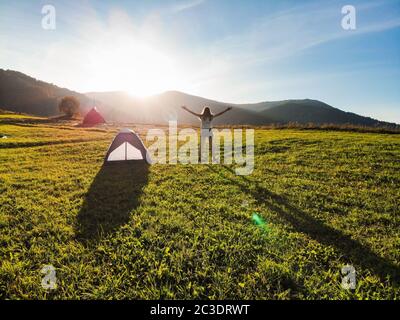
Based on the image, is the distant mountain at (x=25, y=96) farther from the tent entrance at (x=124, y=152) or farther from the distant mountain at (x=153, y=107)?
the tent entrance at (x=124, y=152)

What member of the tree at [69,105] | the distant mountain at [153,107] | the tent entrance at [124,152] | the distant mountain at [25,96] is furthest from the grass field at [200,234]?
the distant mountain at [25,96]

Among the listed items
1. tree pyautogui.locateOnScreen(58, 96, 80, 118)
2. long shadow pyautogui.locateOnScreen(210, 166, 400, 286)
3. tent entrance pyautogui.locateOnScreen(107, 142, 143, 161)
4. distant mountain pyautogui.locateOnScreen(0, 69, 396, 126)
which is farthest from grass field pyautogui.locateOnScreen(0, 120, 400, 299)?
distant mountain pyautogui.locateOnScreen(0, 69, 396, 126)

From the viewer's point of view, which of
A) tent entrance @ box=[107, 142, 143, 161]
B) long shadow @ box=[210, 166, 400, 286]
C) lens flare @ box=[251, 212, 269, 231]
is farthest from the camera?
tent entrance @ box=[107, 142, 143, 161]

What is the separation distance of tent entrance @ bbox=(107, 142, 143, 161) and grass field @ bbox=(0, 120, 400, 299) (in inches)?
87.1

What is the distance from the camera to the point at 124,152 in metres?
12.5

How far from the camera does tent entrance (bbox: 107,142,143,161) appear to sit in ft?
40.8

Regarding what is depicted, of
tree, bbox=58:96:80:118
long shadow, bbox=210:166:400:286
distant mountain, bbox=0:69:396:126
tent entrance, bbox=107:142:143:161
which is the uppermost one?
distant mountain, bbox=0:69:396:126

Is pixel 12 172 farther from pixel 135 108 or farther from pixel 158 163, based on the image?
pixel 135 108

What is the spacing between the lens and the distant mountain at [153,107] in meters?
97.1

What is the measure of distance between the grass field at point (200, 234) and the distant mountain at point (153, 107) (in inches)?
3198

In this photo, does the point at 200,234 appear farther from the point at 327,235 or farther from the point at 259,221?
the point at 327,235

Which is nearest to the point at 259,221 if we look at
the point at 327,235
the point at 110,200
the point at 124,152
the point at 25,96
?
the point at 327,235

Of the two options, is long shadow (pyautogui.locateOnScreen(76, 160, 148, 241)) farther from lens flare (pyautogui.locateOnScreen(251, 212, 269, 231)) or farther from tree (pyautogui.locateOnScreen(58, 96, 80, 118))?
tree (pyautogui.locateOnScreen(58, 96, 80, 118))

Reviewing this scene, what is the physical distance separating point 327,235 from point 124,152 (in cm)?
993
